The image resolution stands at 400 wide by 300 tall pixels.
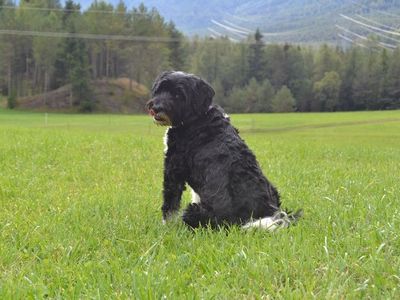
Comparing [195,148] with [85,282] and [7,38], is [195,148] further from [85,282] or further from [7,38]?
[7,38]

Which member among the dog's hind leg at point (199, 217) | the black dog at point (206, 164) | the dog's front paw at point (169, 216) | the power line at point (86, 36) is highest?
the power line at point (86, 36)

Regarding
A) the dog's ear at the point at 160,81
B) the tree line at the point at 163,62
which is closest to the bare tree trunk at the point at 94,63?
the tree line at the point at 163,62

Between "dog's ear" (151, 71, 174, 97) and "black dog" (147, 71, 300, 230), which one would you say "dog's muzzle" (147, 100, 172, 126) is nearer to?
"black dog" (147, 71, 300, 230)

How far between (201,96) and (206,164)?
0.69m

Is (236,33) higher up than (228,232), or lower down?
higher up

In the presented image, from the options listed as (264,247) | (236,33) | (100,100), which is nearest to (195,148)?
(264,247)

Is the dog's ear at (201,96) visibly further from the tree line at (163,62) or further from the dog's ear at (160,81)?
the tree line at (163,62)

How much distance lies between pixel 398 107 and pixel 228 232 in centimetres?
9045

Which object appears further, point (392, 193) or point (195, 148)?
point (392, 193)

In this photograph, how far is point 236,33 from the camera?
12194 centimetres

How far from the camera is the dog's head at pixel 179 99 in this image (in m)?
5.01

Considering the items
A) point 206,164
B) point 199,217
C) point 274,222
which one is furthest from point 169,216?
point 274,222

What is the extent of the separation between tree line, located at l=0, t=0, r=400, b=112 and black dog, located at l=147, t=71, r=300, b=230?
246ft

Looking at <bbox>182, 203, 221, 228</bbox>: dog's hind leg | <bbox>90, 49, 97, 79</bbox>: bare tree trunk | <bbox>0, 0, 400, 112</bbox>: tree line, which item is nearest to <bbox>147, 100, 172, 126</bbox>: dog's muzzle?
<bbox>182, 203, 221, 228</bbox>: dog's hind leg
